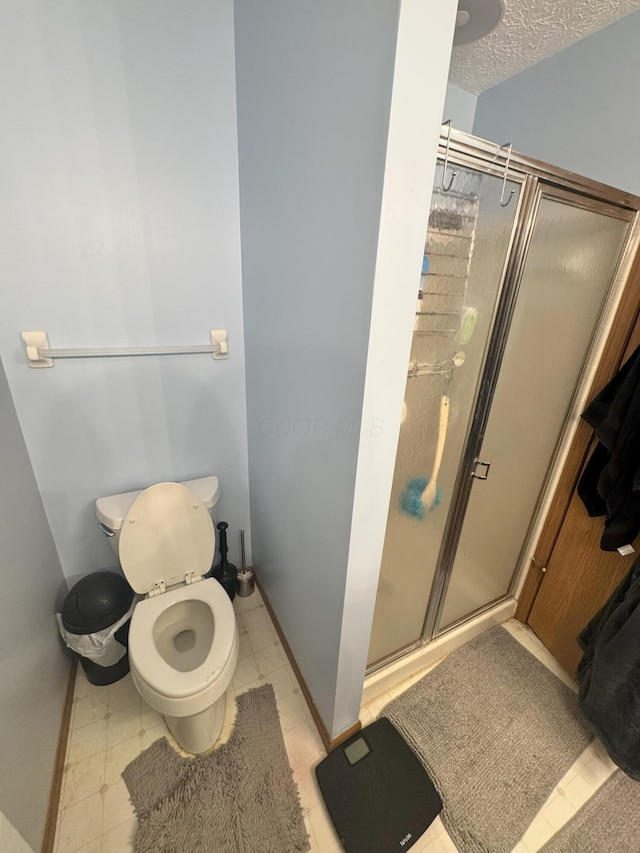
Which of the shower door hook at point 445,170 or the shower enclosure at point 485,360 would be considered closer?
the shower door hook at point 445,170

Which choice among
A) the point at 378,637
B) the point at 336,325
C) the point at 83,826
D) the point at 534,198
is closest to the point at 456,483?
the point at 378,637

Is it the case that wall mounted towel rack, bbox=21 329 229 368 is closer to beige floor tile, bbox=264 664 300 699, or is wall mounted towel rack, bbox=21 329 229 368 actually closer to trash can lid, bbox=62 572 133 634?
trash can lid, bbox=62 572 133 634

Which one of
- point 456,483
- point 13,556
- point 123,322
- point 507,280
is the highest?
point 507,280

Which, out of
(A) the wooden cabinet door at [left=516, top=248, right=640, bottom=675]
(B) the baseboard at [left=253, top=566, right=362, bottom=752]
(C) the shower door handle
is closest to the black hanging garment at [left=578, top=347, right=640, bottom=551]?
(A) the wooden cabinet door at [left=516, top=248, right=640, bottom=675]

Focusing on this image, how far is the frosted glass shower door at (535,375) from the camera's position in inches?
42.6

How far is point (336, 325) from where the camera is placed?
2.69 feet

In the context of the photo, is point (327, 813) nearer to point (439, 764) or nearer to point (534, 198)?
point (439, 764)

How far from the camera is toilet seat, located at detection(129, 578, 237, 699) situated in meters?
1.06

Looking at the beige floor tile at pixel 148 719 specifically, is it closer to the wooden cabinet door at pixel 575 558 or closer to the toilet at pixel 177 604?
the toilet at pixel 177 604

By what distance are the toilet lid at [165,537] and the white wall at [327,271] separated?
1.08 feet

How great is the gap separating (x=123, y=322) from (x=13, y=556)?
0.84m

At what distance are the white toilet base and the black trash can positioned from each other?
1.11 ft

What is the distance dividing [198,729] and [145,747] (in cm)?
26

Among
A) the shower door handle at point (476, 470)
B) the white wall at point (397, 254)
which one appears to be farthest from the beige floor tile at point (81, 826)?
the shower door handle at point (476, 470)
